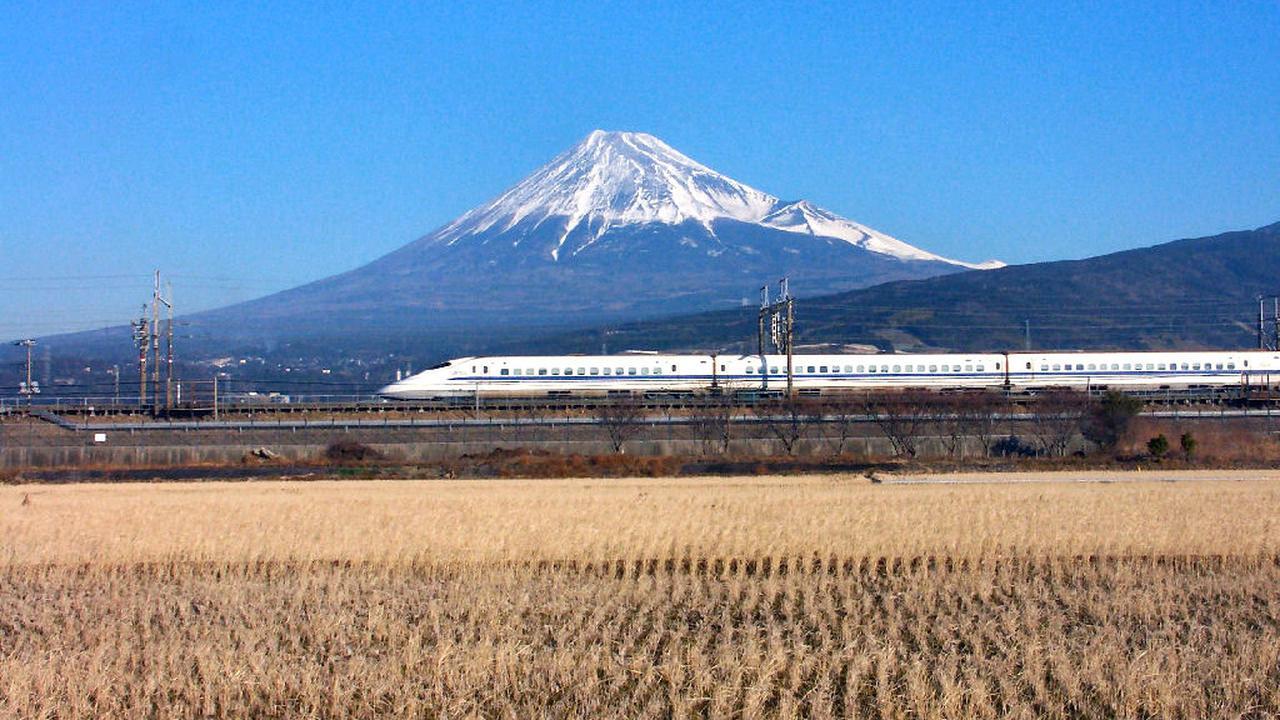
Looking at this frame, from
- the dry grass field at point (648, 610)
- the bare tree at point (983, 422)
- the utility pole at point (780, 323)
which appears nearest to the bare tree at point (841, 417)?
the bare tree at point (983, 422)

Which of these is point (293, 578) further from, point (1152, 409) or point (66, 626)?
point (1152, 409)

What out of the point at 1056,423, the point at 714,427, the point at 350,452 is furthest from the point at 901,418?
the point at 350,452

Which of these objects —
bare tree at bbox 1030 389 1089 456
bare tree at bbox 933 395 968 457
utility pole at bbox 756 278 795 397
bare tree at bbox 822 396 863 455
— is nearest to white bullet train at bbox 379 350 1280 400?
utility pole at bbox 756 278 795 397

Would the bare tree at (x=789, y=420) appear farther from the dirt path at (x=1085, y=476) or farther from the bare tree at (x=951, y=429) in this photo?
the dirt path at (x=1085, y=476)

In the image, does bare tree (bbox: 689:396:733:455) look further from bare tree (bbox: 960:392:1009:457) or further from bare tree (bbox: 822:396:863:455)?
bare tree (bbox: 960:392:1009:457)

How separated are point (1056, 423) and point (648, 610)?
131 feet

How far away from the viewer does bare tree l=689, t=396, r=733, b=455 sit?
5203 centimetres

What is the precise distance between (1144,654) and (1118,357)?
60121 mm

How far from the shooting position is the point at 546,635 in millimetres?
13617

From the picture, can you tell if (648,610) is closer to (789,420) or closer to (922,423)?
(789,420)

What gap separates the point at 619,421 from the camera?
53094mm

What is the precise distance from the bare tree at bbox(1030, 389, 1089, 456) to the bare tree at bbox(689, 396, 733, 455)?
12.4m

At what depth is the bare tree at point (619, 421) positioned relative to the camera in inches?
2073

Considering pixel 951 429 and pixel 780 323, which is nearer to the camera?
pixel 951 429
